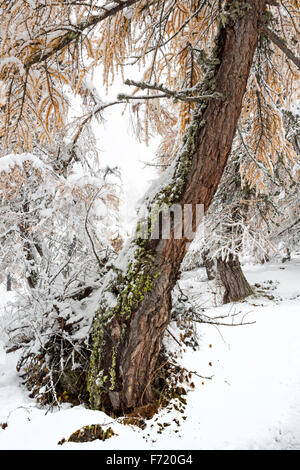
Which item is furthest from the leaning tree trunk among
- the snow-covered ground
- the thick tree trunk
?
the thick tree trunk

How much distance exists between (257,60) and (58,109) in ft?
7.24

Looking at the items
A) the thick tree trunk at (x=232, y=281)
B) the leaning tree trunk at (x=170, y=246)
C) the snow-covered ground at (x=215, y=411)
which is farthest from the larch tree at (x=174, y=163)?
the thick tree trunk at (x=232, y=281)

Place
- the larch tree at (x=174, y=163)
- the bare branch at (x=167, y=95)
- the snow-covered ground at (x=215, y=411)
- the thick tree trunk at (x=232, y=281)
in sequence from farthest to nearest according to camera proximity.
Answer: the thick tree trunk at (x=232, y=281) < the larch tree at (x=174, y=163) < the snow-covered ground at (x=215, y=411) < the bare branch at (x=167, y=95)

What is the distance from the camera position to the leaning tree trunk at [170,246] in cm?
195

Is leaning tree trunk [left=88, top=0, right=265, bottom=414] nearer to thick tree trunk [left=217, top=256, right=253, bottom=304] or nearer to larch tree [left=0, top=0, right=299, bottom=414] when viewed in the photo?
larch tree [left=0, top=0, right=299, bottom=414]

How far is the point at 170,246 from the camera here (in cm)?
198

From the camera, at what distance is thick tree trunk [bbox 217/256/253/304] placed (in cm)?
729

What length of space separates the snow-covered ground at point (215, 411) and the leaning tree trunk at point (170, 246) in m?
0.27

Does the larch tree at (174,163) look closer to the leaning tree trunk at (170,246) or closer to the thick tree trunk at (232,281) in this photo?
the leaning tree trunk at (170,246)

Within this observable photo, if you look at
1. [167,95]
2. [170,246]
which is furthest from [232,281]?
[167,95]

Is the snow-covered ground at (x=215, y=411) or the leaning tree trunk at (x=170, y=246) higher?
the leaning tree trunk at (x=170, y=246)

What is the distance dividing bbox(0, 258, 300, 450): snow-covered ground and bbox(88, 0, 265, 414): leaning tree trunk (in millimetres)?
267

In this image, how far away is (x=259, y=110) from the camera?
2.64 m
